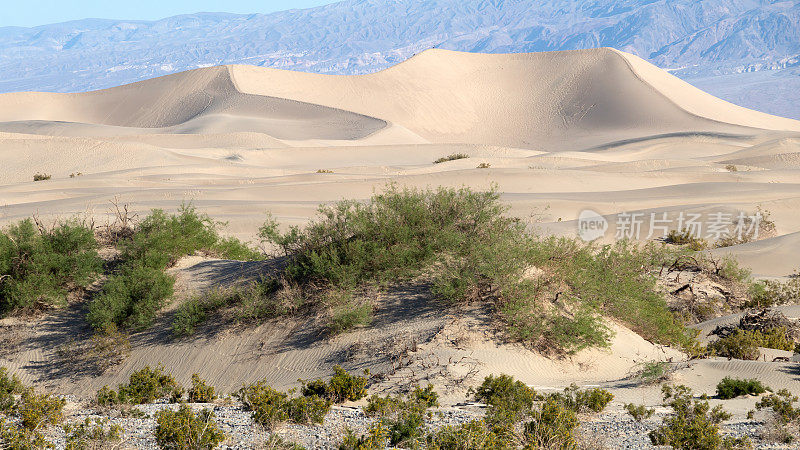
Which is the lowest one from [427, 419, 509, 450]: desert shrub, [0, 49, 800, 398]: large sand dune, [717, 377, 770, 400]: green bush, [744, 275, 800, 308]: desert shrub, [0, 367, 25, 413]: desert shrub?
[744, 275, 800, 308]: desert shrub

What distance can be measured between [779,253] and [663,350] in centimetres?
887

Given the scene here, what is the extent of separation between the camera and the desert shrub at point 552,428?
550cm

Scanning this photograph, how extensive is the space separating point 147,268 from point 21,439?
A: 483 centimetres

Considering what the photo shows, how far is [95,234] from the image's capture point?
12.2 m

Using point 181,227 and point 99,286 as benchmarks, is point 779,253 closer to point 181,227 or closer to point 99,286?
point 181,227

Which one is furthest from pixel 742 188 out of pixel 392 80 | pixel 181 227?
pixel 392 80

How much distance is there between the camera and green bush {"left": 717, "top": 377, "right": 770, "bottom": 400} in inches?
283

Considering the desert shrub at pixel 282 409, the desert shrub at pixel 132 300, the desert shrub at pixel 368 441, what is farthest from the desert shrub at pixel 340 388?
the desert shrub at pixel 132 300

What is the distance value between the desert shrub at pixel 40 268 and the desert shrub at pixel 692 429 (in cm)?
836

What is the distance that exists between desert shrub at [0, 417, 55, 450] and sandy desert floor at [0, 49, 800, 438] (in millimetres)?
2678

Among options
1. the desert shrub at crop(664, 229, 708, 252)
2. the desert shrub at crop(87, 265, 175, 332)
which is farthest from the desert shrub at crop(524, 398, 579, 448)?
the desert shrub at crop(664, 229, 708, 252)

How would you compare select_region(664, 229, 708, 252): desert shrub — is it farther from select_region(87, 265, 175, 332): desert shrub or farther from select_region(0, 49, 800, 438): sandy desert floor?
select_region(87, 265, 175, 332): desert shrub

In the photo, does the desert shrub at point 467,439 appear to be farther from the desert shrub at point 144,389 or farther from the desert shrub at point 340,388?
the desert shrub at point 144,389

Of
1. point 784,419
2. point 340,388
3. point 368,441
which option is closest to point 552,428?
point 368,441
